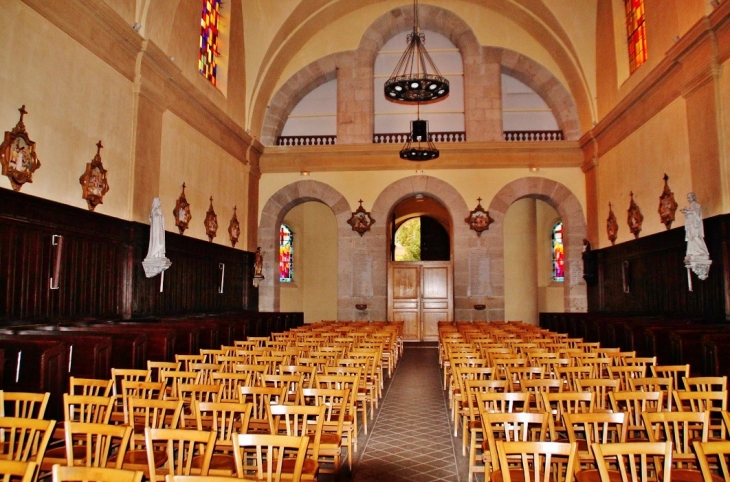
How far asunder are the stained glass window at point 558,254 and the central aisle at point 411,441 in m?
13.6

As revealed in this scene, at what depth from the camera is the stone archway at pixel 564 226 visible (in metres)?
18.4

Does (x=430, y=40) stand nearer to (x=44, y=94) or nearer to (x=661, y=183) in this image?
(x=661, y=183)

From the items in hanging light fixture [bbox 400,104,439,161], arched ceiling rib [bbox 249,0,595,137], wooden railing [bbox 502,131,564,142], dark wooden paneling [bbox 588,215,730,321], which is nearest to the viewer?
dark wooden paneling [bbox 588,215,730,321]

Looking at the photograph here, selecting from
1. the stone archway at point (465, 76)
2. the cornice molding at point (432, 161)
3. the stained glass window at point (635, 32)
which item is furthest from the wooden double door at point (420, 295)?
the stained glass window at point (635, 32)

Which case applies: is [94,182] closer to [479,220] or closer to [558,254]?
[479,220]

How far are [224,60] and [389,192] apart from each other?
21.6ft

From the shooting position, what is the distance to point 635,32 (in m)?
15.0

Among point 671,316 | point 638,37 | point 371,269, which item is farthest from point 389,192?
point 671,316

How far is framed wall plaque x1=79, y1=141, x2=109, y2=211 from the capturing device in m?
9.89

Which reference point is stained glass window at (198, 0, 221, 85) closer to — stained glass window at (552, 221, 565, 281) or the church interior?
the church interior

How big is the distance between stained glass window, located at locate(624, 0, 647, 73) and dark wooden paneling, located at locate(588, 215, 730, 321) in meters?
4.68

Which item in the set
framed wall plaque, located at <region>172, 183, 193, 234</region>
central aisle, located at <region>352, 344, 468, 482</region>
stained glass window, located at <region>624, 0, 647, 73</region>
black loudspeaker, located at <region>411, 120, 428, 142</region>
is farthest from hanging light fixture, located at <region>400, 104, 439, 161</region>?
central aisle, located at <region>352, 344, 468, 482</region>

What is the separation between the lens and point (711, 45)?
10.8m

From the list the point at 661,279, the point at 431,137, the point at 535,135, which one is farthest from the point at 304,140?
the point at 661,279
